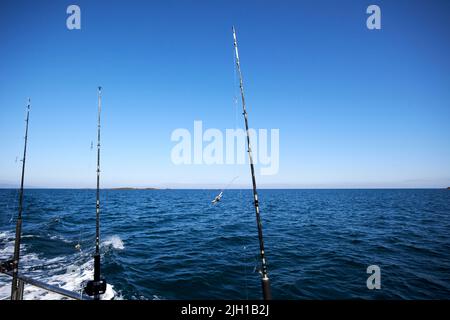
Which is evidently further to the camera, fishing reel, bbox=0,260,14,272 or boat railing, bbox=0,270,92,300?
fishing reel, bbox=0,260,14,272

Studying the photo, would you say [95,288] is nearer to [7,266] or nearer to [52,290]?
[52,290]

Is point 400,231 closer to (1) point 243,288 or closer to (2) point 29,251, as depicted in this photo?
(1) point 243,288

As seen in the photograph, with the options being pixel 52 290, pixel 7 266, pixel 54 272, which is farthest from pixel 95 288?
pixel 54 272

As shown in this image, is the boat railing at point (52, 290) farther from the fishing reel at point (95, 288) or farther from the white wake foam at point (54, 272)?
the white wake foam at point (54, 272)

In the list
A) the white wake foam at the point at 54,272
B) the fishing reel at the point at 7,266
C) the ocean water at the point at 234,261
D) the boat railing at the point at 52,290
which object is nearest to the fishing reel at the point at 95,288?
the boat railing at the point at 52,290

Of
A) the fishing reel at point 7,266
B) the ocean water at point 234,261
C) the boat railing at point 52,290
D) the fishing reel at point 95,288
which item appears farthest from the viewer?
the ocean water at point 234,261

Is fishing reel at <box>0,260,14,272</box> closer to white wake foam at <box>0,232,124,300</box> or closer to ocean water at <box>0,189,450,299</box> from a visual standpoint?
white wake foam at <box>0,232,124,300</box>

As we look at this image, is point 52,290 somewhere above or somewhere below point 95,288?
above

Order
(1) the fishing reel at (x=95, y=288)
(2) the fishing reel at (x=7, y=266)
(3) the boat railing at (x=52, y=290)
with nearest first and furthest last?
(3) the boat railing at (x=52, y=290)
(1) the fishing reel at (x=95, y=288)
(2) the fishing reel at (x=7, y=266)

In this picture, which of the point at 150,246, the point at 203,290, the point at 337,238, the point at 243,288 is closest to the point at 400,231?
the point at 337,238

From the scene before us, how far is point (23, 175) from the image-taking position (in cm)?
752

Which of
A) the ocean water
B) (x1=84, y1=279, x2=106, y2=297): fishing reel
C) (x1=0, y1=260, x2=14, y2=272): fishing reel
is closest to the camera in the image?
(x1=84, y1=279, x2=106, y2=297): fishing reel

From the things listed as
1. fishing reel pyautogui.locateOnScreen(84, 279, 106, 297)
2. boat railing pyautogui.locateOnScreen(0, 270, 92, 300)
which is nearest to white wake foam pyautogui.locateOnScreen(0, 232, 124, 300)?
fishing reel pyautogui.locateOnScreen(84, 279, 106, 297)
